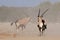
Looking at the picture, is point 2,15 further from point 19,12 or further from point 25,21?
point 25,21

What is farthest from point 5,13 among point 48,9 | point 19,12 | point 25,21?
point 25,21

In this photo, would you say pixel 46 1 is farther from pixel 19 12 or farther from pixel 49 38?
pixel 49 38

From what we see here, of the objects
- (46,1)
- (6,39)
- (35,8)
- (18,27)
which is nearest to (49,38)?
(6,39)

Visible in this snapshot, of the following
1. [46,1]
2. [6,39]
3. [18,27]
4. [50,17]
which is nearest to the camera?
[6,39]

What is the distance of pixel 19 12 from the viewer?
24.3m

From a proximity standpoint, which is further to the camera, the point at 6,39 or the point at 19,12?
the point at 19,12

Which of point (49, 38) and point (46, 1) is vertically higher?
point (46, 1)

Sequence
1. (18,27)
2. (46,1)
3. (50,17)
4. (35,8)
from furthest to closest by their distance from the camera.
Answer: (46,1), (35,8), (50,17), (18,27)

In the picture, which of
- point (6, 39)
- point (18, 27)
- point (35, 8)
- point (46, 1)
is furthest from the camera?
point (46, 1)

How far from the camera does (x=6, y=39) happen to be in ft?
36.8

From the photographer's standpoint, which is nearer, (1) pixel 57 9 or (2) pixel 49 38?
(2) pixel 49 38

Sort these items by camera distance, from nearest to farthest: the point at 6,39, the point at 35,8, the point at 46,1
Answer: the point at 6,39 < the point at 35,8 < the point at 46,1

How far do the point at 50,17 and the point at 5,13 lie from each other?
4.11 m

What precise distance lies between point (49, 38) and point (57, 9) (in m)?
13.2
